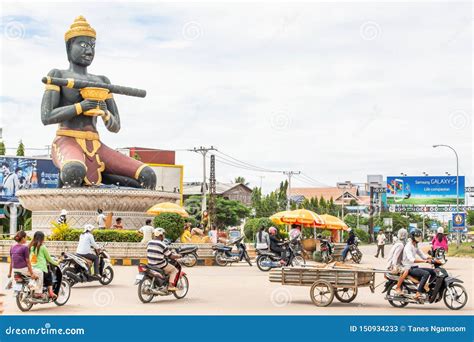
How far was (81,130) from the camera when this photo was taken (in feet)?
91.8

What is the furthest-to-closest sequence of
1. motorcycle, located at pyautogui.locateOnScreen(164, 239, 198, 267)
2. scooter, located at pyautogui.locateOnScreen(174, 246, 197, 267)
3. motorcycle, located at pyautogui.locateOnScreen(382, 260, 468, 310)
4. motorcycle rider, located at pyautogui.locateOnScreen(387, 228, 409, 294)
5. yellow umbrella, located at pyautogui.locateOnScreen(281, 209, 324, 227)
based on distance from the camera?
yellow umbrella, located at pyautogui.locateOnScreen(281, 209, 324, 227) → motorcycle, located at pyautogui.locateOnScreen(164, 239, 198, 267) → scooter, located at pyautogui.locateOnScreen(174, 246, 197, 267) → motorcycle rider, located at pyautogui.locateOnScreen(387, 228, 409, 294) → motorcycle, located at pyautogui.locateOnScreen(382, 260, 468, 310)

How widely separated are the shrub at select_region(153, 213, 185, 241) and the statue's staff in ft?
20.0

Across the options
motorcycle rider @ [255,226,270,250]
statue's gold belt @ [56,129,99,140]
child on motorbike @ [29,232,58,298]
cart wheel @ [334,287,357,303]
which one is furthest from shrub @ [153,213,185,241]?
child on motorbike @ [29,232,58,298]

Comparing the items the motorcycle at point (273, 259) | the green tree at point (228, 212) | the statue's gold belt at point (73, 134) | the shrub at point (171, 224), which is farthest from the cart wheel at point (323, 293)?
the green tree at point (228, 212)

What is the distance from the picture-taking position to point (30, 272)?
1131 centimetres

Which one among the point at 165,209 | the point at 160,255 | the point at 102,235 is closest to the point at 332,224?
the point at 165,209

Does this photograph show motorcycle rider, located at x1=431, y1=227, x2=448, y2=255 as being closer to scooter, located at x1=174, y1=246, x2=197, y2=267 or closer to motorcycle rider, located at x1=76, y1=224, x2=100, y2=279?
scooter, located at x1=174, y1=246, x2=197, y2=267

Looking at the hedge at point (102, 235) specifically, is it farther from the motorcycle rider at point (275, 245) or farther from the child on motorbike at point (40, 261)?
the child on motorbike at point (40, 261)

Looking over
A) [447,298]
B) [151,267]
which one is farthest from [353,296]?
[151,267]

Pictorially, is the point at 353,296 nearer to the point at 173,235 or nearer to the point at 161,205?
the point at 173,235

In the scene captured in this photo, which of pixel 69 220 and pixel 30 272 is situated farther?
pixel 69 220

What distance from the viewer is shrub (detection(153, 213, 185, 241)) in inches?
945

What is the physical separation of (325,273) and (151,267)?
2876 mm

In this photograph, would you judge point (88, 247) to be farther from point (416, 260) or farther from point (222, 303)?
point (416, 260)
